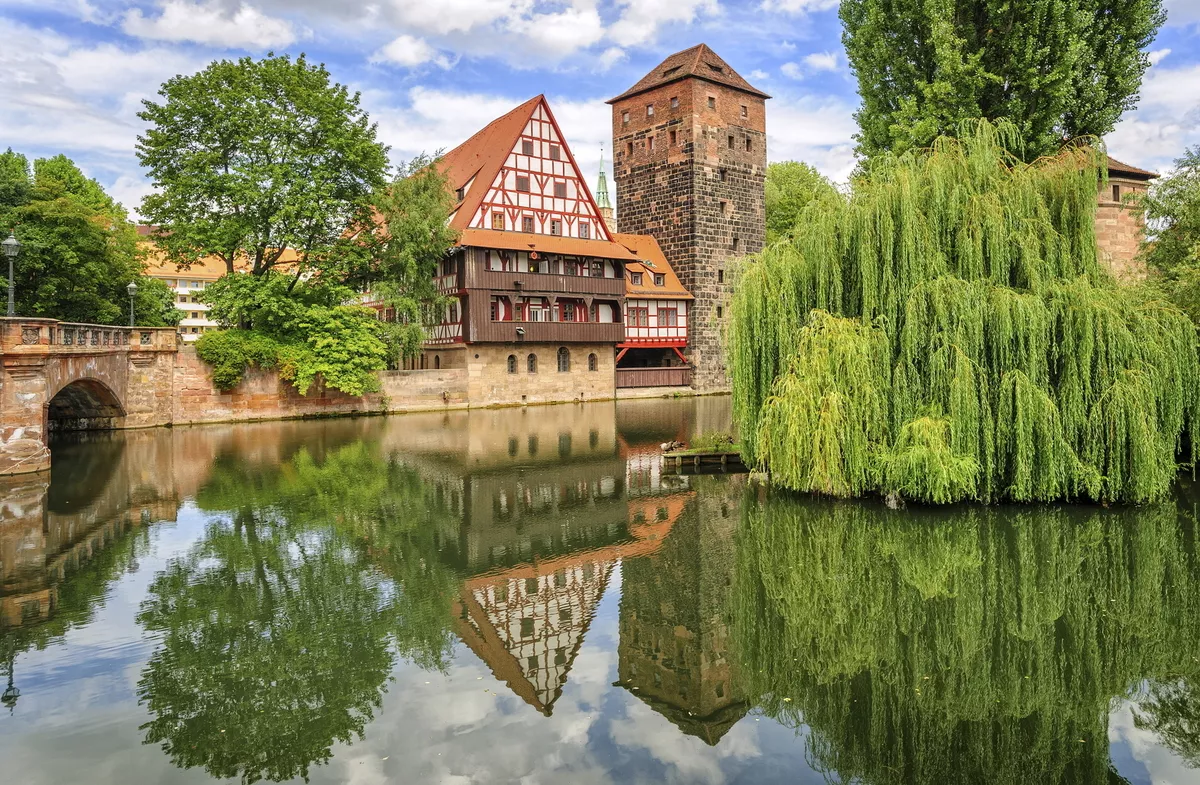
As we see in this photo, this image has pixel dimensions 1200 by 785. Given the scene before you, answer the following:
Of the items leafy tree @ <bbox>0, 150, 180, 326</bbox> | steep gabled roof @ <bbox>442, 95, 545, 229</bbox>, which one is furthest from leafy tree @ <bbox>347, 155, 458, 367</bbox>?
leafy tree @ <bbox>0, 150, 180, 326</bbox>

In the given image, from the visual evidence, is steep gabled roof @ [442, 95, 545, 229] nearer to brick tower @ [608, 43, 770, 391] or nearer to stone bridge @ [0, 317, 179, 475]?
brick tower @ [608, 43, 770, 391]

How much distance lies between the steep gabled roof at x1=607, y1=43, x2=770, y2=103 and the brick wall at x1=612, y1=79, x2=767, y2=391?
1.12 ft

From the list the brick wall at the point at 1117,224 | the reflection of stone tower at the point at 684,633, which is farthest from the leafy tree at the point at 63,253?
the brick wall at the point at 1117,224

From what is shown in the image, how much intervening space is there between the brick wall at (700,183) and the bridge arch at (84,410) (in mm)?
26967

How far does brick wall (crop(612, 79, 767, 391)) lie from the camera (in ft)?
144

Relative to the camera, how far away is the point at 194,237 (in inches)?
1163

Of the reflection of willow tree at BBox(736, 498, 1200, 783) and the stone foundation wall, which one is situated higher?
the stone foundation wall

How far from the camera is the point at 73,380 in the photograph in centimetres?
2197

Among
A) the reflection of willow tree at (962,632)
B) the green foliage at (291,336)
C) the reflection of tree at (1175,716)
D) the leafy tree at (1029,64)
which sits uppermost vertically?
the leafy tree at (1029,64)

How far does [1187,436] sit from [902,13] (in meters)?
14.5

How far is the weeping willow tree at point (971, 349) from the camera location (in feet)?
42.4

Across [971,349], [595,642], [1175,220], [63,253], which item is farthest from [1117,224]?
[63,253]

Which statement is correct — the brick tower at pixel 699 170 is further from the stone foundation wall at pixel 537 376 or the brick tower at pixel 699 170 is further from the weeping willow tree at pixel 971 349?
the weeping willow tree at pixel 971 349

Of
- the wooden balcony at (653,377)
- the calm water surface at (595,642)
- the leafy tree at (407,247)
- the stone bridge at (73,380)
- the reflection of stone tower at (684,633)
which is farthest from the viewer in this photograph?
the wooden balcony at (653,377)
